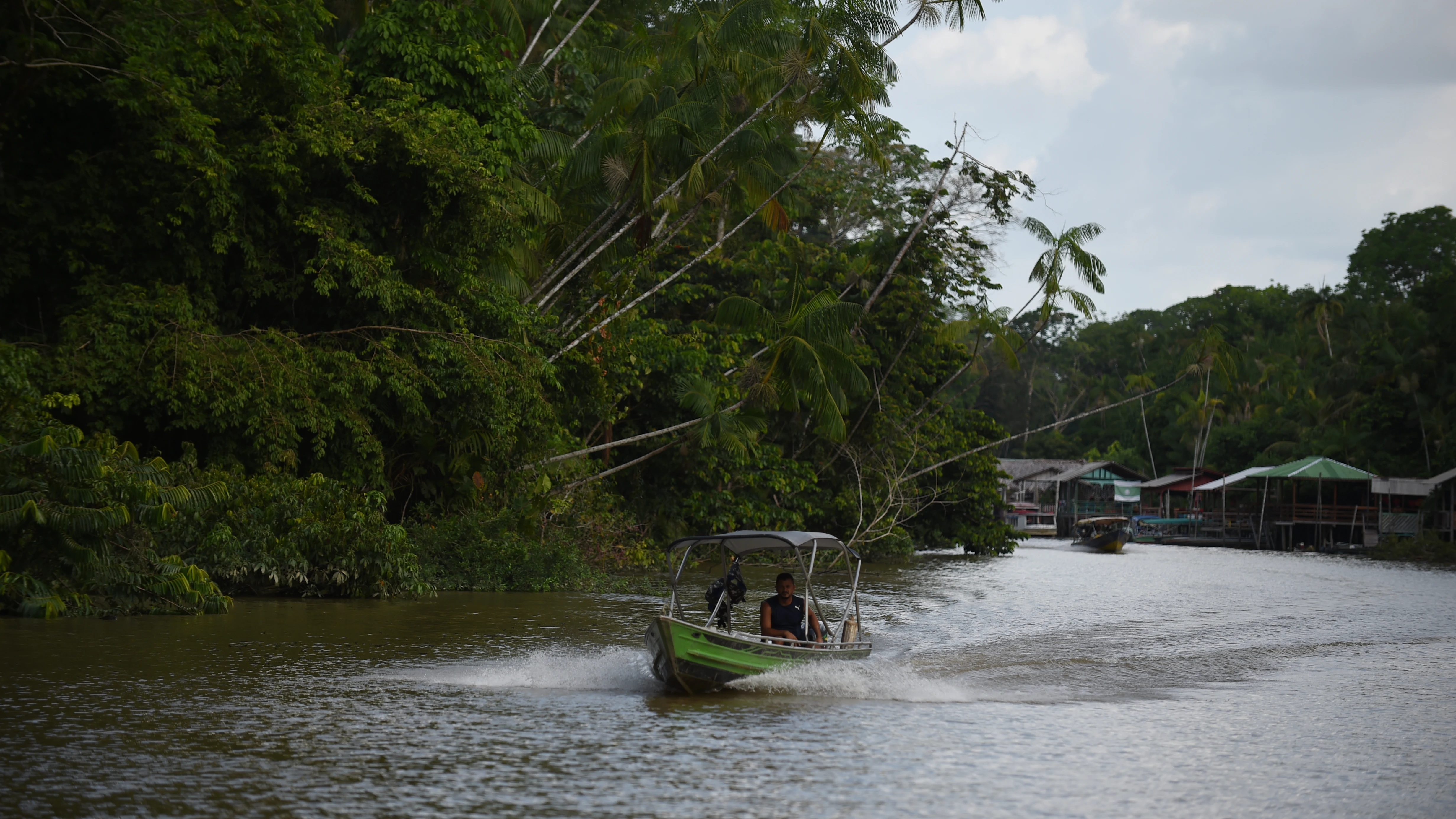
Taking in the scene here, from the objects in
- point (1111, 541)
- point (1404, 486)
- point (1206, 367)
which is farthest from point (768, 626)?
point (1404, 486)

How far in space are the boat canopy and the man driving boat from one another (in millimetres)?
344

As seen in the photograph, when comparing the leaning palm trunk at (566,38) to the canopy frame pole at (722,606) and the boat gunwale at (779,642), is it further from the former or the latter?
the boat gunwale at (779,642)

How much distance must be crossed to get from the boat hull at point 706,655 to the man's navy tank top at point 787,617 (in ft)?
1.49

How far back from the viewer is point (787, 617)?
1144 centimetres

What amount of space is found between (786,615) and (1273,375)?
6897cm

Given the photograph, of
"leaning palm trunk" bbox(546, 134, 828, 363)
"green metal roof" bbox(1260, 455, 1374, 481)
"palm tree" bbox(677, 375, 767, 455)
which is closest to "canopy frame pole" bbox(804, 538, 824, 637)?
"leaning palm trunk" bbox(546, 134, 828, 363)

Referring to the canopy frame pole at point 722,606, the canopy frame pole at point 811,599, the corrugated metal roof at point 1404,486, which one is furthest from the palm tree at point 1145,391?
the canopy frame pole at point 722,606

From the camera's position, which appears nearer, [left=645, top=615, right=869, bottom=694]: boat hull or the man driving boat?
[left=645, top=615, right=869, bottom=694]: boat hull

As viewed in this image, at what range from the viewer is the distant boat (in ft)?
169

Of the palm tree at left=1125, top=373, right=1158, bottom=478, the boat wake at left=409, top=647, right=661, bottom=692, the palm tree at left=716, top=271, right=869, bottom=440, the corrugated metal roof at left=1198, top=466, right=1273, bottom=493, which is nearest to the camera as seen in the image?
the boat wake at left=409, top=647, right=661, bottom=692

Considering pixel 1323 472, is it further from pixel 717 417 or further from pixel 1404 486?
pixel 717 417

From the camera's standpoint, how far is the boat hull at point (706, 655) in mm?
10234

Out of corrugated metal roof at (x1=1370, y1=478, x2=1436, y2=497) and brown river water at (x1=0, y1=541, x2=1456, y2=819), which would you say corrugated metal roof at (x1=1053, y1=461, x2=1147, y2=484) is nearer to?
corrugated metal roof at (x1=1370, y1=478, x2=1436, y2=497)

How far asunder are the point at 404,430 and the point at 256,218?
3.96 metres
